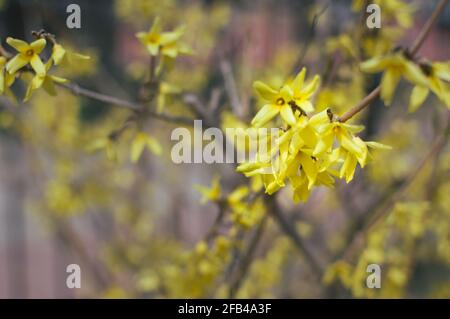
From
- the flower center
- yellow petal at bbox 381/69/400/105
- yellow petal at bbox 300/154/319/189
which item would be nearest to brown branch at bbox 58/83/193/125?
the flower center

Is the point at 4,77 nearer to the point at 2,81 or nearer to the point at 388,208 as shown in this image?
the point at 2,81

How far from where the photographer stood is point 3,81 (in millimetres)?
1085

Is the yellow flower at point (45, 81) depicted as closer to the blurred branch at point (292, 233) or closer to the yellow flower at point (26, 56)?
the yellow flower at point (26, 56)

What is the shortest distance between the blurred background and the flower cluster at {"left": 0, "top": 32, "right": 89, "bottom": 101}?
337mm

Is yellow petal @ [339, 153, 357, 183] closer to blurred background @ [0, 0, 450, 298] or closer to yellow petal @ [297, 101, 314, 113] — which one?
yellow petal @ [297, 101, 314, 113]

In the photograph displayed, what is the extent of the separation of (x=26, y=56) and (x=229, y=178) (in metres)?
Result: 0.90

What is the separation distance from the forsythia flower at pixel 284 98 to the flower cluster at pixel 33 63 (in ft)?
1.24

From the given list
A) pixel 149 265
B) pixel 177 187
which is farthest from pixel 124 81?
pixel 149 265

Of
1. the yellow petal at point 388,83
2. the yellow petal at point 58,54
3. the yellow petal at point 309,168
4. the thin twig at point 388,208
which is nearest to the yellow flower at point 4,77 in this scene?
the yellow petal at point 58,54

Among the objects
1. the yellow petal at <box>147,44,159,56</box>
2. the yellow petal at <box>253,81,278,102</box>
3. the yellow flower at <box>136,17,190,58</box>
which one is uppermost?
the yellow flower at <box>136,17,190,58</box>

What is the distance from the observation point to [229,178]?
1850 mm

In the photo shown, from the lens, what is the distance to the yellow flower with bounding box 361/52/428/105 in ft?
2.74
